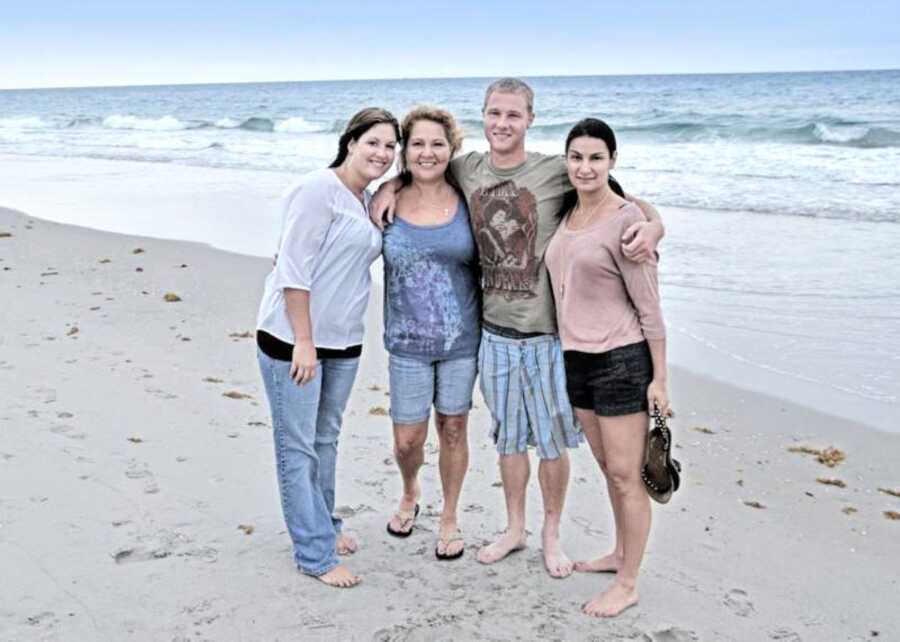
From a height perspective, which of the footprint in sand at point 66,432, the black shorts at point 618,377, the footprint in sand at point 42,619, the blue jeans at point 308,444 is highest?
the black shorts at point 618,377

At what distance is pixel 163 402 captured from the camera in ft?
17.7

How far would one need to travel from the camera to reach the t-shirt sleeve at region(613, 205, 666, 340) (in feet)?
10.4

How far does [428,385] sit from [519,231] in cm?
76

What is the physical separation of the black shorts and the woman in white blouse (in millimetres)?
886

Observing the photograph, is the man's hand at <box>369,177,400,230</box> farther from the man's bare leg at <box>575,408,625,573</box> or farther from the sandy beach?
the sandy beach

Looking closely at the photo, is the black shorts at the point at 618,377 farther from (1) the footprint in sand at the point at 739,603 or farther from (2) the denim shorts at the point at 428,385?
(1) the footprint in sand at the point at 739,603

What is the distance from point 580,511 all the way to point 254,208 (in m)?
10.8

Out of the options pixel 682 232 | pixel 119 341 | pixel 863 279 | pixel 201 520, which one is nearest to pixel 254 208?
pixel 682 232

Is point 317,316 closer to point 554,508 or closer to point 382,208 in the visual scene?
point 382,208

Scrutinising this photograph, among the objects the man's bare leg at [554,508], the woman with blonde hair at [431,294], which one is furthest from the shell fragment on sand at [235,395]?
the man's bare leg at [554,508]

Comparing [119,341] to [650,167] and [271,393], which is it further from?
[650,167]

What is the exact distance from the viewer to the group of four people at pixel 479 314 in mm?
3262

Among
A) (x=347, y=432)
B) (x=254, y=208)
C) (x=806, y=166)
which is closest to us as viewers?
(x=347, y=432)

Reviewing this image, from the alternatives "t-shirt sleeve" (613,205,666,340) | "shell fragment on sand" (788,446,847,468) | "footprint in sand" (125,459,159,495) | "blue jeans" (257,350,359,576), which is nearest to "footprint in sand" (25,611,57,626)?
"blue jeans" (257,350,359,576)
